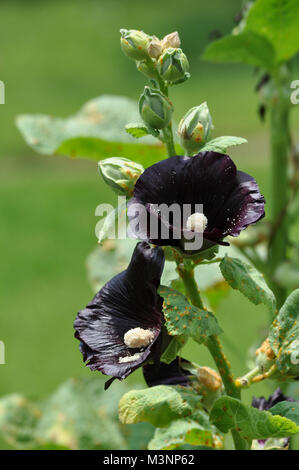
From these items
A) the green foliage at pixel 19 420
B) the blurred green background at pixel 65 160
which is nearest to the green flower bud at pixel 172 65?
the blurred green background at pixel 65 160

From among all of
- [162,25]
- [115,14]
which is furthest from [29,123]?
[115,14]

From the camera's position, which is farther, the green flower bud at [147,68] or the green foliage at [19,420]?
the green foliage at [19,420]

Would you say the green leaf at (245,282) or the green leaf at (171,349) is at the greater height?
the green leaf at (245,282)

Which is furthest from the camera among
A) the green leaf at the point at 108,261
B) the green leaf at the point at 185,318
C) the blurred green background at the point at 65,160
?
the blurred green background at the point at 65,160

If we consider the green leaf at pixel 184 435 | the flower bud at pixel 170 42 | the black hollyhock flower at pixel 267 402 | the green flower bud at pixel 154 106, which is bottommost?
the green leaf at pixel 184 435

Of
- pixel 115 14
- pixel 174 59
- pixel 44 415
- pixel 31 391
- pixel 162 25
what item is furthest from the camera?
pixel 115 14

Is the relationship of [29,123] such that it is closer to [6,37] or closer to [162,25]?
[162,25]

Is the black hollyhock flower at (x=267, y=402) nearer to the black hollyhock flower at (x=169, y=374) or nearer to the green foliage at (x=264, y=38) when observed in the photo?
the black hollyhock flower at (x=169, y=374)
